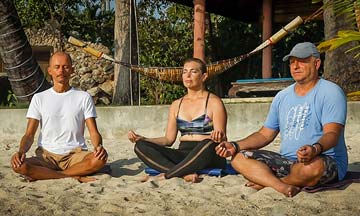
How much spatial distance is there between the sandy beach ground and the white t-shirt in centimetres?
30

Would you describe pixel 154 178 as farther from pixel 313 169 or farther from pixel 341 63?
pixel 341 63

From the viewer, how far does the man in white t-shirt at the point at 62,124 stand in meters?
4.23

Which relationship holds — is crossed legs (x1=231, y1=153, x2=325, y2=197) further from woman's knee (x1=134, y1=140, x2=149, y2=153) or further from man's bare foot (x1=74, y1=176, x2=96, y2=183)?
man's bare foot (x1=74, y1=176, x2=96, y2=183)

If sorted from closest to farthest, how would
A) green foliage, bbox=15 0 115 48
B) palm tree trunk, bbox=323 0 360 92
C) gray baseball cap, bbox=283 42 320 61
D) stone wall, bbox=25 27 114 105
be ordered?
gray baseball cap, bbox=283 42 320 61
palm tree trunk, bbox=323 0 360 92
stone wall, bbox=25 27 114 105
green foliage, bbox=15 0 115 48

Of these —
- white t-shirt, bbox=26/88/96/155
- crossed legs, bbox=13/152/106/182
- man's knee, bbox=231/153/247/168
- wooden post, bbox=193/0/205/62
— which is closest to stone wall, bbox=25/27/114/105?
wooden post, bbox=193/0/205/62

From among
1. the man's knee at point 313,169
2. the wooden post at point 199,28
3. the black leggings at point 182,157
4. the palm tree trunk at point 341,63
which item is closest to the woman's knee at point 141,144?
the black leggings at point 182,157

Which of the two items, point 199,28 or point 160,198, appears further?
point 199,28

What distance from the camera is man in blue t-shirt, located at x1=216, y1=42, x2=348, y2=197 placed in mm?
3289

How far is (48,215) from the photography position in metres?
3.15

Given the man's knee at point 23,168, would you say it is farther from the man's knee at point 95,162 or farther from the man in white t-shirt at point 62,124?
the man's knee at point 95,162

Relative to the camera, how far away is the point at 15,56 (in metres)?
8.30

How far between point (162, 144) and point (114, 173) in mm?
572

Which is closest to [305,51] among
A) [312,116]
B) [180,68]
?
[312,116]

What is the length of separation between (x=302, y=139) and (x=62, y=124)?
1760 millimetres
